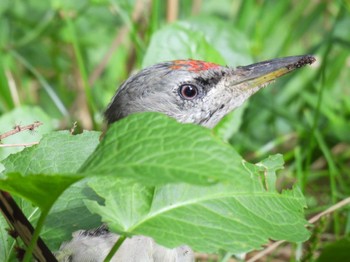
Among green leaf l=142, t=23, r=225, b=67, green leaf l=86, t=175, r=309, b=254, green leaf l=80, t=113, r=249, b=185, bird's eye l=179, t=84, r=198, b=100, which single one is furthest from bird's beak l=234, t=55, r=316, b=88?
green leaf l=80, t=113, r=249, b=185

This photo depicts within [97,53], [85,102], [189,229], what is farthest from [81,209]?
[97,53]

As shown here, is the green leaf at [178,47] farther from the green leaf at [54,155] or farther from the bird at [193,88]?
the green leaf at [54,155]

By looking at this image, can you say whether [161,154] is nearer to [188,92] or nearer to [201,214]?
[201,214]

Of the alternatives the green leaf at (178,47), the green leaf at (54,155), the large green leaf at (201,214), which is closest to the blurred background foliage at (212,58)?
the green leaf at (178,47)

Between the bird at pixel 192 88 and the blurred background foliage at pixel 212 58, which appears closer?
the bird at pixel 192 88

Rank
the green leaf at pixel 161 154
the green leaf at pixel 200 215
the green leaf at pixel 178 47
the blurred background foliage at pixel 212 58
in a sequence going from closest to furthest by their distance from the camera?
the green leaf at pixel 161 154
the green leaf at pixel 200 215
the green leaf at pixel 178 47
the blurred background foliage at pixel 212 58

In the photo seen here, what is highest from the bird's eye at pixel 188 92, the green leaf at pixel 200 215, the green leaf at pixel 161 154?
the green leaf at pixel 161 154
